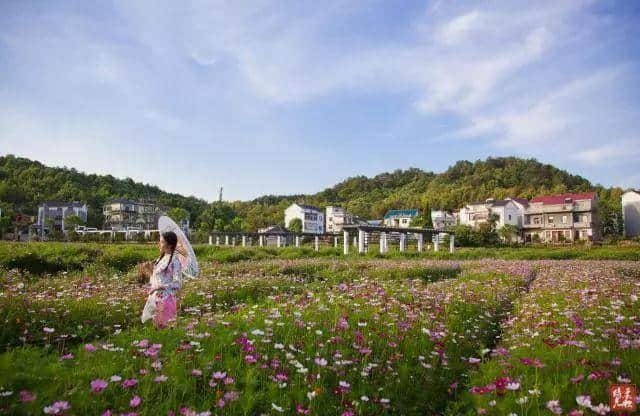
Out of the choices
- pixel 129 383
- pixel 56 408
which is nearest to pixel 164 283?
pixel 129 383

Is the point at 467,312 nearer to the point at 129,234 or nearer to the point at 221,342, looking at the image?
the point at 221,342

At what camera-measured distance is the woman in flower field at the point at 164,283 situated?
639 cm

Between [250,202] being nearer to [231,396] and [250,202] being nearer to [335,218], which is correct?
[335,218]

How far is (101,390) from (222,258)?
62.8ft

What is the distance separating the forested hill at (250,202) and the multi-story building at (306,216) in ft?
24.1

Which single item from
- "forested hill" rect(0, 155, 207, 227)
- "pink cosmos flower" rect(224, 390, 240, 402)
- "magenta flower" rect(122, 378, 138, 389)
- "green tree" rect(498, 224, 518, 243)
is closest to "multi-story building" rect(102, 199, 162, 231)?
"forested hill" rect(0, 155, 207, 227)

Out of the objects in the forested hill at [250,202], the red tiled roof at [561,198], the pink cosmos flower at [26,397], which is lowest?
the pink cosmos flower at [26,397]

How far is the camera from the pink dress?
20.9ft

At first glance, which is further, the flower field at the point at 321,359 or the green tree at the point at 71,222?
the green tree at the point at 71,222

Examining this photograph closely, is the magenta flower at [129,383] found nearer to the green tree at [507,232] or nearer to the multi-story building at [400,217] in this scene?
the green tree at [507,232]

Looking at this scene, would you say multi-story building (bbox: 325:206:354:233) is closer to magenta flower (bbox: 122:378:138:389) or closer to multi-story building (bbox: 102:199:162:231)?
multi-story building (bbox: 102:199:162:231)

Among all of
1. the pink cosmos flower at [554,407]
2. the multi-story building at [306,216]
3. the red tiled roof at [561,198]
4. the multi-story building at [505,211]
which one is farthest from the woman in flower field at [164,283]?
the multi-story building at [306,216]

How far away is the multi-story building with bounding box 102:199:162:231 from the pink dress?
80843 mm

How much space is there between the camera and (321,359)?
441 centimetres
